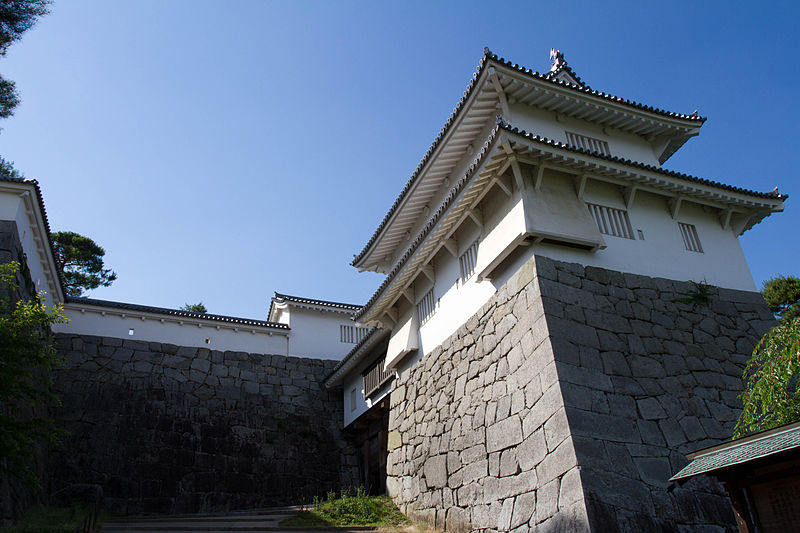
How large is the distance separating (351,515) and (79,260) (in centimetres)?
1721

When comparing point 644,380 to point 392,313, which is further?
point 392,313

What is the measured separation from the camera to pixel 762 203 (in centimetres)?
1043

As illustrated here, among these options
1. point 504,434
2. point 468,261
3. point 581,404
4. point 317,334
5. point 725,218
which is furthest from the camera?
point 317,334

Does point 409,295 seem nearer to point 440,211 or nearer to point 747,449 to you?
point 440,211

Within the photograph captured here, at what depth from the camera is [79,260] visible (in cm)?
2247

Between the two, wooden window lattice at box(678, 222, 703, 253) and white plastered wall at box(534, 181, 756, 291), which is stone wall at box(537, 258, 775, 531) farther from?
wooden window lattice at box(678, 222, 703, 253)

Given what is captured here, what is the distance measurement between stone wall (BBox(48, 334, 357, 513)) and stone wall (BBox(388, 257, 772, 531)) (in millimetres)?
5195

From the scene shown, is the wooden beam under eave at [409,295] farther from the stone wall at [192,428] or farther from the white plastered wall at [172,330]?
the white plastered wall at [172,330]

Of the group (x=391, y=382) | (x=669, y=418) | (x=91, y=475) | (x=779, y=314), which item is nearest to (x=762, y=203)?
(x=669, y=418)

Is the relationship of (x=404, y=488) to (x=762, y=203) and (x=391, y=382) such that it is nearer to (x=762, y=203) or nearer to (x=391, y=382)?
(x=391, y=382)

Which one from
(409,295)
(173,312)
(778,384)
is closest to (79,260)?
(173,312)

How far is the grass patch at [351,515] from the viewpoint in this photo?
10008 mm

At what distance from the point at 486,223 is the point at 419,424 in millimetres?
3966

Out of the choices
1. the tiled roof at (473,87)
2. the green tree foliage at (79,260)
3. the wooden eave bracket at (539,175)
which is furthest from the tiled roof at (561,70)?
the green tree foliage at (79,260)
